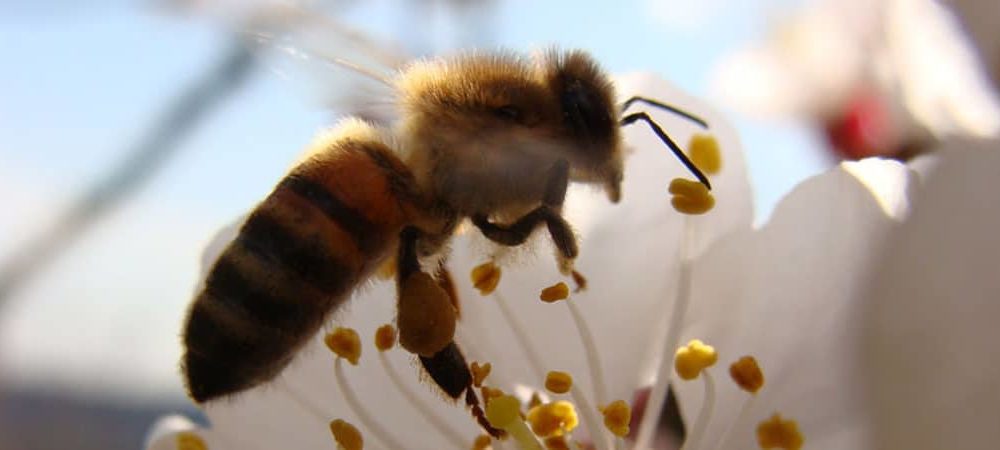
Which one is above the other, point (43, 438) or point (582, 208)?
point (582, 208)

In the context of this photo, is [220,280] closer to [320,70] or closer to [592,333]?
[320,70]

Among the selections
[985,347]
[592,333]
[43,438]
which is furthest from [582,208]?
[43,438]

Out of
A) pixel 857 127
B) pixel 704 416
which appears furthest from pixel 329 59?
pixel 857 127

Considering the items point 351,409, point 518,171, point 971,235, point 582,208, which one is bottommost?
point 351,409

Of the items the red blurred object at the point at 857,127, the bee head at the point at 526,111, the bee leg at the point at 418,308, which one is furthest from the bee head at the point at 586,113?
the red blurred object at the point at 857,127

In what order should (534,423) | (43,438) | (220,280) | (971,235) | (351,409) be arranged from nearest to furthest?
1. (971,235)
2. (220,280)
3. (534,423)
4. (351,409)
5. (43,438)

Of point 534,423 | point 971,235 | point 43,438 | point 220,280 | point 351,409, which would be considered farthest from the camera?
point 43,438

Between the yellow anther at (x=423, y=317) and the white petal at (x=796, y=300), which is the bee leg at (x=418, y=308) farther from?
the white petal at (x=796, y=300)
